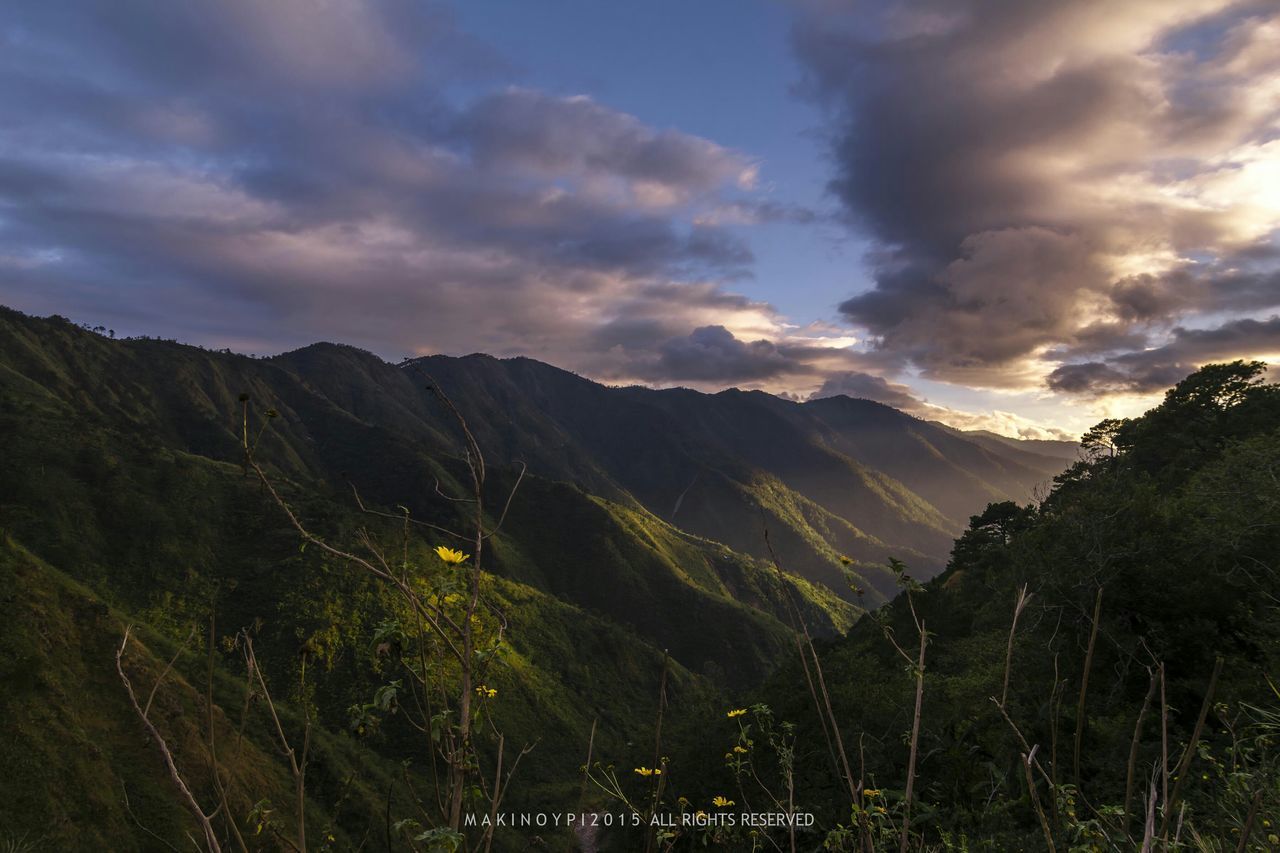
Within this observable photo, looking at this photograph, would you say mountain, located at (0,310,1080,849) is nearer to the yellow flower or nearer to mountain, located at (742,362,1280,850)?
the yellow flower

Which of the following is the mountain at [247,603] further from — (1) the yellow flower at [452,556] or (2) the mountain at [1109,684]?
(2) the mountain at [1109,684]

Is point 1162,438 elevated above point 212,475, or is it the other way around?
point 1162,438

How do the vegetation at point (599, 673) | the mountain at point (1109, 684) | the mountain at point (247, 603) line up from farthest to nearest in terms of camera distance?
the mountain at point (247, 603), the mountain at point (1109, 684), the vegetation at point (599, 673)

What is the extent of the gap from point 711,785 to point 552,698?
64.3 m

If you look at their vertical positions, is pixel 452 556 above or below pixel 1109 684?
above

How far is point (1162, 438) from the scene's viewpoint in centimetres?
4700

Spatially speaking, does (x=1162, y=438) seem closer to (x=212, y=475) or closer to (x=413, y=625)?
(x=413, y=625)

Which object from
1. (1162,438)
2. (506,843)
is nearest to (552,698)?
(506,843)

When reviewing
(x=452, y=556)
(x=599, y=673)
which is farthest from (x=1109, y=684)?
(x=599, y=673)

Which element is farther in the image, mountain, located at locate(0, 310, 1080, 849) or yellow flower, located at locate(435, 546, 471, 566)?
mountain, located at locate(0, 310, 1080, 849)

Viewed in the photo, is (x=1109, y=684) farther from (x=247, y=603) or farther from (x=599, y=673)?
(x=599, y=673)

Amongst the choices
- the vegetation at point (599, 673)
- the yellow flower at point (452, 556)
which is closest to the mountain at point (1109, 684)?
the vegetation at point (599, 673)

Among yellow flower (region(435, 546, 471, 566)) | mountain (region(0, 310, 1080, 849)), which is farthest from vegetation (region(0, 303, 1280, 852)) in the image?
mountain (region(0, 310, 1080, 849))

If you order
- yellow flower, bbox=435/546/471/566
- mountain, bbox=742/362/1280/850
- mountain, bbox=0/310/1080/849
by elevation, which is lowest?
mountain, bbox=0/310/1080/849
